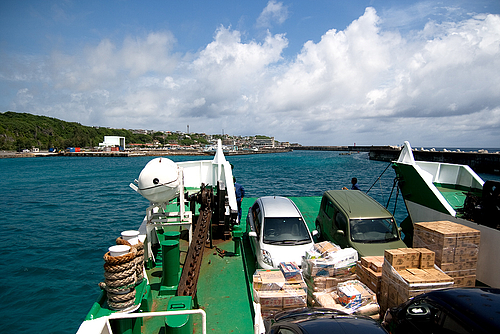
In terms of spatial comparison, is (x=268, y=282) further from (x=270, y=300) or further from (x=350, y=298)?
(x=350, y=298)

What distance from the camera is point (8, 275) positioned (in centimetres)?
1122

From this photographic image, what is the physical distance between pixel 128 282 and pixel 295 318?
2.51 metres

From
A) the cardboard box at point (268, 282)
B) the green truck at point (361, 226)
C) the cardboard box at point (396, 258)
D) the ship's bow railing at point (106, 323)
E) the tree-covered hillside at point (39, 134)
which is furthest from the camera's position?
the tree-covered hillside at point (39, 134)

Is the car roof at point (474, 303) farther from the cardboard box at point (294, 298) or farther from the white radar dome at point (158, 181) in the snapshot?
the white radar dome at point (158, 181)

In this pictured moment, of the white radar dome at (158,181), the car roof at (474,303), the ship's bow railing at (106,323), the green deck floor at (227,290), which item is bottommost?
the green deck floor at (227,290)

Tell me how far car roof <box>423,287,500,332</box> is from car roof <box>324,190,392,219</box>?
12.6 feet

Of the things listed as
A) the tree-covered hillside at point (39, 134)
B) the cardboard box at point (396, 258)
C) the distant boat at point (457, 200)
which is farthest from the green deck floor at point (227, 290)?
the tree-covered hillside at point (39, 134)

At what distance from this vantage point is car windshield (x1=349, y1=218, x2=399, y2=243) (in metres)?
6.86

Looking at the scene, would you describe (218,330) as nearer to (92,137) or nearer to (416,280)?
(416,280)

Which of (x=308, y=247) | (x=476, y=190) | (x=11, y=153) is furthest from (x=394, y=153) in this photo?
(x=11, y=153)

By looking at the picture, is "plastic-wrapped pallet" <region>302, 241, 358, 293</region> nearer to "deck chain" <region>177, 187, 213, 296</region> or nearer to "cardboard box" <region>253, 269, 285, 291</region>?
"cardboard box" <region>253, 269, 285, 291</region>

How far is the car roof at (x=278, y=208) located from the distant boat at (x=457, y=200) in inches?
163

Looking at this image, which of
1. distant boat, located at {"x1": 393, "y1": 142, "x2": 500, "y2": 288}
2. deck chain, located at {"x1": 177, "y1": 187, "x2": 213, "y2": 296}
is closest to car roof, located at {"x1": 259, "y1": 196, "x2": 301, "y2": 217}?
deck chain, located at {"x1": 177, "y1": 187, "x2": 213, "y2": 296}

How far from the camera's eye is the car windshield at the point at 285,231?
6.88m
